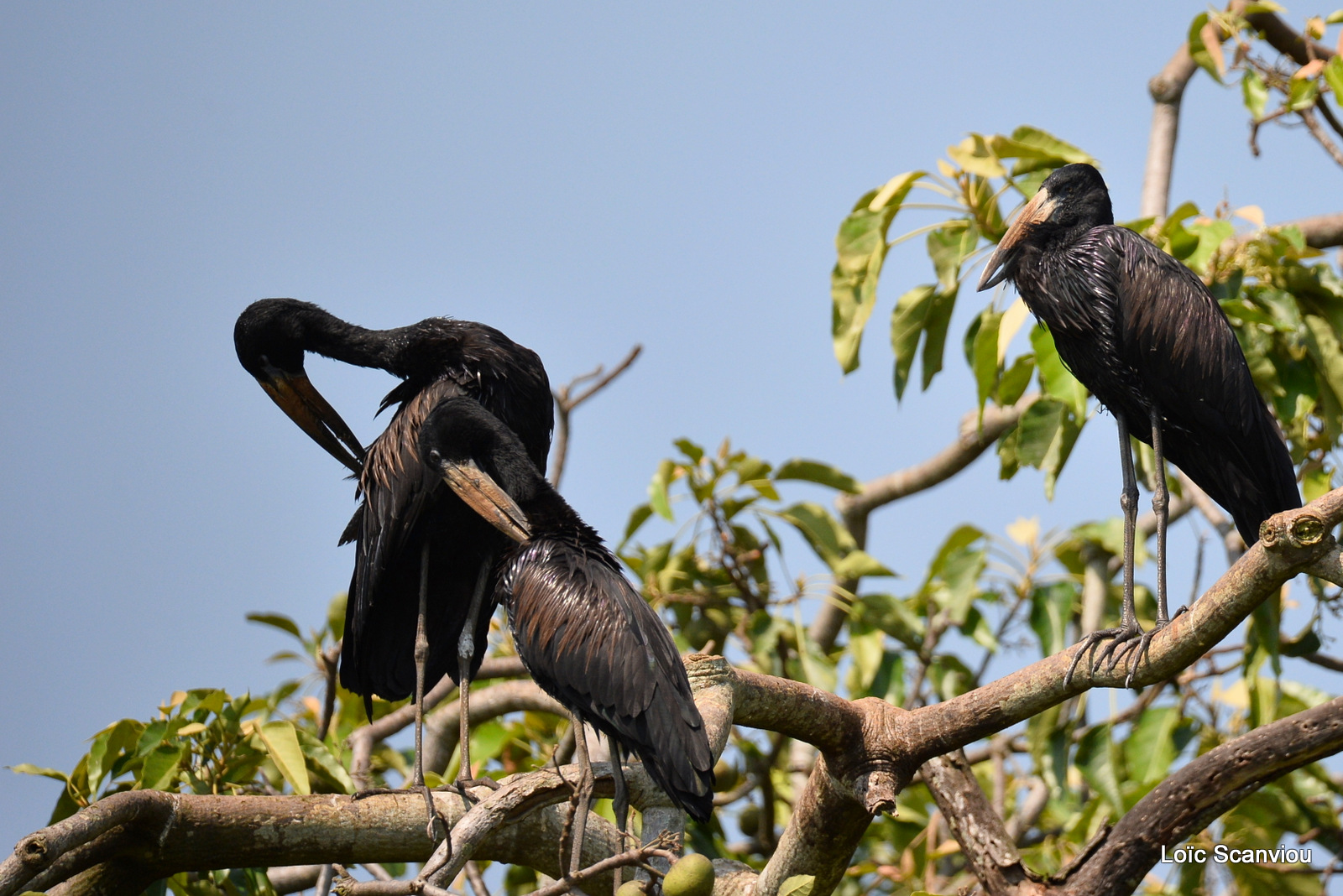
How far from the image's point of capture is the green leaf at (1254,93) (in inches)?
227

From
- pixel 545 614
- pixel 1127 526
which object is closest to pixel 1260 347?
pixel 1127 526

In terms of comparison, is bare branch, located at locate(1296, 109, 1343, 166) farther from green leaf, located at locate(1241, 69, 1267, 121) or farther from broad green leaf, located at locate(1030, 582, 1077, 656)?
broad green leaf, located at locate(1030, 582, 1077, 656)

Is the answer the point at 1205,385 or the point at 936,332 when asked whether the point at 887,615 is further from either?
the point at 1205,385

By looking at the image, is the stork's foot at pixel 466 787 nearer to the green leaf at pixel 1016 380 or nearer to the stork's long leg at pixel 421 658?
the stork's long leg at pixel 421 658

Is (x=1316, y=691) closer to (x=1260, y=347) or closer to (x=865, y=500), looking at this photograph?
(x=1260, y=347)

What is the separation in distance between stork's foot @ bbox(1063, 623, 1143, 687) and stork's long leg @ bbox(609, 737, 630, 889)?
1199 mm

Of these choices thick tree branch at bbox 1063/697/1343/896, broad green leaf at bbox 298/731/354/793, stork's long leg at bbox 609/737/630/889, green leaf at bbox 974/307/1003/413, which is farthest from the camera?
green leaf at bbox 974/307/1003/413

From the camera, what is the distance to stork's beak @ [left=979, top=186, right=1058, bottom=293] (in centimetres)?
461

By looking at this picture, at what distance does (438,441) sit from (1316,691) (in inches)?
156

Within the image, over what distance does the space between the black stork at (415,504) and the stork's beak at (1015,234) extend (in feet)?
5.25

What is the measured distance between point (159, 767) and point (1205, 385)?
3.38 meters

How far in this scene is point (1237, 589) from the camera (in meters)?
3.16

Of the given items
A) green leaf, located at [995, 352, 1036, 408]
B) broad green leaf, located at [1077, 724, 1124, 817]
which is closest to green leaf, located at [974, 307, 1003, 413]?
green leaf, located at [995, 352, 1036, 408]

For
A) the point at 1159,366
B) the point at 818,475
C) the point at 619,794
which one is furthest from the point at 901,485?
the point at 619,794
